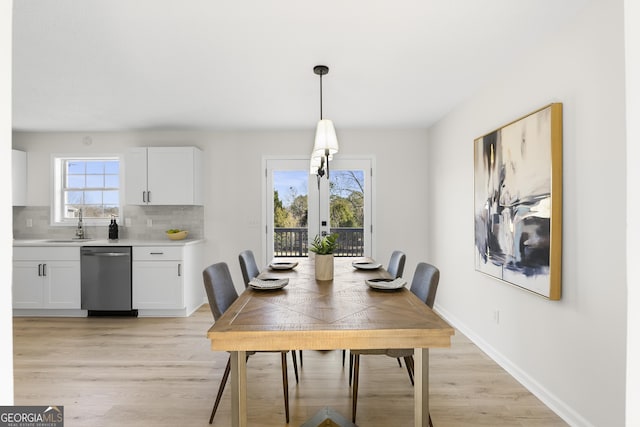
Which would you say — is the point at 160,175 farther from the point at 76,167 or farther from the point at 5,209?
the point at 5,209

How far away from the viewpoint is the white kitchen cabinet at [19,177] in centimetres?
467

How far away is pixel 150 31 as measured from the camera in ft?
7.26

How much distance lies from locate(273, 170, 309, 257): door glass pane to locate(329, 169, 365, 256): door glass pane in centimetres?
40

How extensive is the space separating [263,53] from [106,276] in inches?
131

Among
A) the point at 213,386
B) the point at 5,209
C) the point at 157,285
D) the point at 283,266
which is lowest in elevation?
the point at 213,386

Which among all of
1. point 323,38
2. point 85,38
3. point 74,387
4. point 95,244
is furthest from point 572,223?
point 95,244

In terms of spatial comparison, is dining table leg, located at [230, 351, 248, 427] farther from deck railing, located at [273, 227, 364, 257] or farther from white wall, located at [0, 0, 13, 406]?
deck railing, located at [273, 227, 364, 257]

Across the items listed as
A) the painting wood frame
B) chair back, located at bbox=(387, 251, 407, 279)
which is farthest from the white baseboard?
chair back, located at bbox=(387, 251, 407, 279)

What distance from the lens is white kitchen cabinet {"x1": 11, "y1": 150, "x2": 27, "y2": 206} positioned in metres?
4.67

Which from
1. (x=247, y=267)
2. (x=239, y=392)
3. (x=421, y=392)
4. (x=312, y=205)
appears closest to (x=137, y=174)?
(x=312, y=205)

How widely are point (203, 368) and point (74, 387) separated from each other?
90 centimetres

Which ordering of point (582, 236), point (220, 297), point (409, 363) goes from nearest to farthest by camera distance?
point (582, 236), point (220, 297), point (409, 363)

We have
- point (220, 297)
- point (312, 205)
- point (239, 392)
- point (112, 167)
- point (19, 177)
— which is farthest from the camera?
point (112, 167)
